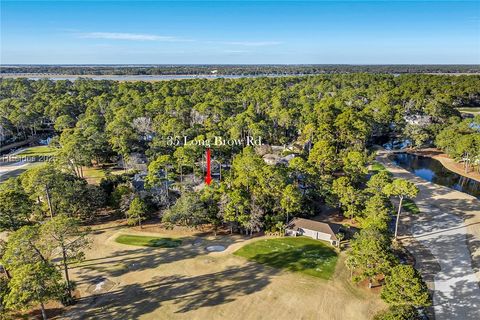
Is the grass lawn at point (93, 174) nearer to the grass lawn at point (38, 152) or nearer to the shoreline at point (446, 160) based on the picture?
the grass lawn at point (38, 152)

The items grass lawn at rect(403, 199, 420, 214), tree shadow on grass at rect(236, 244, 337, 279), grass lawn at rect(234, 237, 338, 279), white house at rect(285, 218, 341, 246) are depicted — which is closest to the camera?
tree shadow on grass at rect(236, 244, 337, 279)

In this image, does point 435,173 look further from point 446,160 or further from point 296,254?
point 296,254

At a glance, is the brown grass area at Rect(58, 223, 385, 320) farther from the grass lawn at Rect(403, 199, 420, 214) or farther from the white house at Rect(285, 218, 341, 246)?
the grass lawn at Rect(403, 199, 420, 214)

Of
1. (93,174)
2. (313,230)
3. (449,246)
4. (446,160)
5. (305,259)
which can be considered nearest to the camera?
(305,259)

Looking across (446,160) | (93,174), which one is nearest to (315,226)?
(93,174)

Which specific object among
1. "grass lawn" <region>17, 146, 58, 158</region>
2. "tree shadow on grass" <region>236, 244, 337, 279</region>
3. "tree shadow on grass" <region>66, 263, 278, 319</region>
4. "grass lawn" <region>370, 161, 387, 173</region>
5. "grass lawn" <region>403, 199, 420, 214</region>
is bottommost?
"tree shadow on grass" <region>66, 263, 278, 319</region>

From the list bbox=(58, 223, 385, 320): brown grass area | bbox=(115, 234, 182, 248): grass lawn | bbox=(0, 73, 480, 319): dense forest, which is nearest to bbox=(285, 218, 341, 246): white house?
bbox=(0, 73, 480, 319): dense forest

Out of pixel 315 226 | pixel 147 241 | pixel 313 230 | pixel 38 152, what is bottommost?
pixel 147 241
